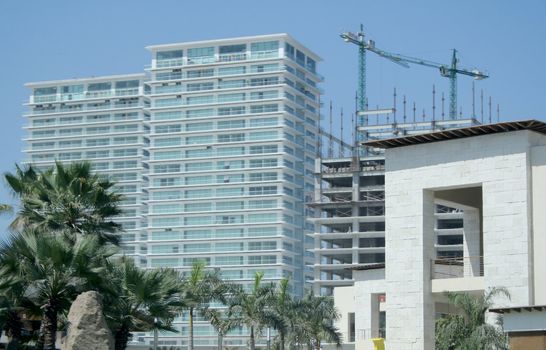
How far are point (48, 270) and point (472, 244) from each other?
73.0 feet

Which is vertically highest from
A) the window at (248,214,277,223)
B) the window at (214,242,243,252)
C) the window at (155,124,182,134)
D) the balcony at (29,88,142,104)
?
the balcony at (29,88,142,104)

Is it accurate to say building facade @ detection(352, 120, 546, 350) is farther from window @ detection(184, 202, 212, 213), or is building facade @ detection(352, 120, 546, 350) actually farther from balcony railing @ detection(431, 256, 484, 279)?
window @ detection(184, 202, 212, 213)

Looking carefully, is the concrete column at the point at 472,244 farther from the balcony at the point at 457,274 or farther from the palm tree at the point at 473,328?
the palm tree at the point at 473,328

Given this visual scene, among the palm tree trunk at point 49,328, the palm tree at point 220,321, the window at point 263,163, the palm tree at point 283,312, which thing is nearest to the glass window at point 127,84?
the window at point 263,163

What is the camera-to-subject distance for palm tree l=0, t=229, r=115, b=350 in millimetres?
34000

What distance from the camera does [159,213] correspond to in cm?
17375

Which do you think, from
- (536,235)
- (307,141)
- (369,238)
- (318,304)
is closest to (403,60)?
(307,141)

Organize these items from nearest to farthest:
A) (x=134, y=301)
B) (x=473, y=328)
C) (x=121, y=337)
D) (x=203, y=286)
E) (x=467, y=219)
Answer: (x=134, y=301) → (x=121, y=337) → (x=473, y=328) → (x=467, y=219) → (x=203, y=286)

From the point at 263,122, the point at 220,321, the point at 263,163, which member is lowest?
the point at 220,321

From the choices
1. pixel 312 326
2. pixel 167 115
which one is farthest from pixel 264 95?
pixel 312 326

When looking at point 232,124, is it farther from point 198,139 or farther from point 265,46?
point 265,46

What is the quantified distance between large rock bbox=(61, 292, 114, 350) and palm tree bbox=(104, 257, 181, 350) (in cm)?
→ 441

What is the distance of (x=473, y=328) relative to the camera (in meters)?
41.1

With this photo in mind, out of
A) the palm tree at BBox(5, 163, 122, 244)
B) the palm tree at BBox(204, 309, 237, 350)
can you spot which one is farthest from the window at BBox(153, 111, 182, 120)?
the palm tree at BBox(5, 163, 122, 244)
